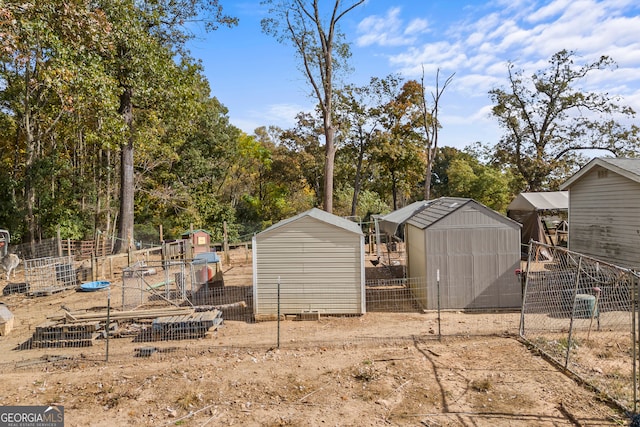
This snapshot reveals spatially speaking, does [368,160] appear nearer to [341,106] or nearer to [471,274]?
[341,106]

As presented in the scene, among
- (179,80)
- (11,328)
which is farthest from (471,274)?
(179,80)

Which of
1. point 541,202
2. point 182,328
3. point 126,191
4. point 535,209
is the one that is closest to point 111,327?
point 182,328

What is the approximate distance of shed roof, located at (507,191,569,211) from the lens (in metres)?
19.8

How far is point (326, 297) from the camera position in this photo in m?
11.5

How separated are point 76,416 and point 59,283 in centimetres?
1178

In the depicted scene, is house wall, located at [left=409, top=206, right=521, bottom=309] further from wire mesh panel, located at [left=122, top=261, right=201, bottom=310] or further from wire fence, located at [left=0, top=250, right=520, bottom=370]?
wire mesh panel, located at [left=122, top=261, right=201, bottom=310]

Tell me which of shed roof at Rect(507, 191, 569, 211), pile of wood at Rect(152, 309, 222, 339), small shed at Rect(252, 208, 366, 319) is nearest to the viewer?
pile of wood at Rect(152, 309, 222, 339)

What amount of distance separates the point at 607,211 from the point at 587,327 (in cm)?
593

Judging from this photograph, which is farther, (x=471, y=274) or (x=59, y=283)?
(x=59, y=283)

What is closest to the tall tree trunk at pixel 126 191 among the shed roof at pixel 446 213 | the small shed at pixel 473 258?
the shed roof at pixel 446 213

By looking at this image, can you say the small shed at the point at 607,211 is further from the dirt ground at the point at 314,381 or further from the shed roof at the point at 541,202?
the dirt ground at the point at 314,381

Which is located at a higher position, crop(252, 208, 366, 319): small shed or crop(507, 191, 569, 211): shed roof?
crop(507, 191, 569, 211): shed roof

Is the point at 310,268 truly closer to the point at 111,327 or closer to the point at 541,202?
the point at 111,327

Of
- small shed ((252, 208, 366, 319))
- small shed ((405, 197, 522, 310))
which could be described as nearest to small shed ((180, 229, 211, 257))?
small shed ((252, 208, 366, 319))
